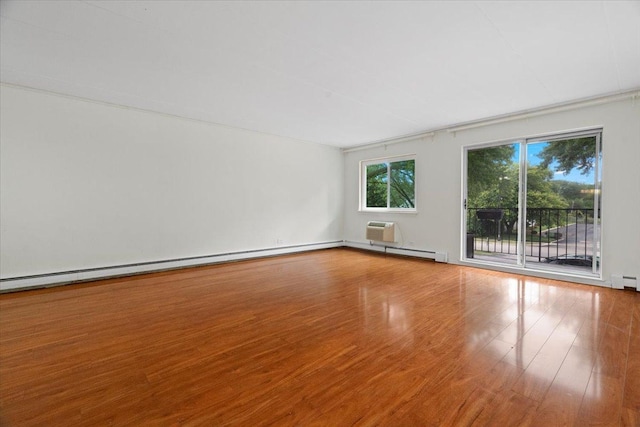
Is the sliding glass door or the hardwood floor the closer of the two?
the hardwood floor

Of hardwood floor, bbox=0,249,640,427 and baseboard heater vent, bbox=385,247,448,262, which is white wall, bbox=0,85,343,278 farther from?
baseboard heater vent, bbox=385,247,448,262

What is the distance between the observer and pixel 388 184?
21.7 ft

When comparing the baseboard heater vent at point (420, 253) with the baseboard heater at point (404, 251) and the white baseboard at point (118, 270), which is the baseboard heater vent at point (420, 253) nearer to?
the baseboard heater at point (404, 251)

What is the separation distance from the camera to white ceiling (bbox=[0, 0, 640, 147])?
217 cm

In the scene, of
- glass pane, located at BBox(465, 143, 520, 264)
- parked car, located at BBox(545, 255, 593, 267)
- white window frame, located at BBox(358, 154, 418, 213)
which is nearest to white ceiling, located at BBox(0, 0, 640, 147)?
glass pane, located at BBox(465, 143, 520, 264)

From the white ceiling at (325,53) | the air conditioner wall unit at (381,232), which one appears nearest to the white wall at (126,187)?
the white ceiling at (325,53)

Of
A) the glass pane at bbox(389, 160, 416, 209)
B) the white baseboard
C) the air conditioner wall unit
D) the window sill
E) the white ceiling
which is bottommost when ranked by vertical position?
the white baseboard

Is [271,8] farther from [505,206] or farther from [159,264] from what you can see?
[505,206]

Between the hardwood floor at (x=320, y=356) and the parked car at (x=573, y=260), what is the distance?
0.90 metres

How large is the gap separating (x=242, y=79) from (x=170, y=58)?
0.76 metres

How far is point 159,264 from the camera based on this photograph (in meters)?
4.57

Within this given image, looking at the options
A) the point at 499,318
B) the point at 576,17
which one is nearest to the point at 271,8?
the point at 576,17

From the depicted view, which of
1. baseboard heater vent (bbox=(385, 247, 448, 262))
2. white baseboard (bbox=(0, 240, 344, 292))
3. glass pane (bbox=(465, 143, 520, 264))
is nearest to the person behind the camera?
white baseboard (bbox=(0, 240, 344, 292))

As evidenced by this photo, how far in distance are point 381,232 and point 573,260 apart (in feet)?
10.6
